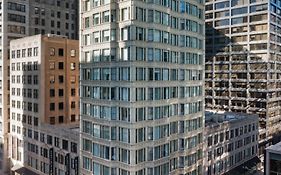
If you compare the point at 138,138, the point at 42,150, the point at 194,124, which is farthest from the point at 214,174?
the point at 42,150

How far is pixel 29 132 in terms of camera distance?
78250 mm

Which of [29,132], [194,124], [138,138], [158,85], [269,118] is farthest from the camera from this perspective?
[269,118]

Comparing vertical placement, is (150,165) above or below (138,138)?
below

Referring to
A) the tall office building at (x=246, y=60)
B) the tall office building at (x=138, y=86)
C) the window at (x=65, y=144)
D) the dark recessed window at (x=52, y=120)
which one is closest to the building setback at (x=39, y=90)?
the dark recessed window at (x=52, y=120)

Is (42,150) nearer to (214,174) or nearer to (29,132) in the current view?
(29,132)

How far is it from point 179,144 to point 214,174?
17.9 metres

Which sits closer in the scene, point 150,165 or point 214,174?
point 150,165

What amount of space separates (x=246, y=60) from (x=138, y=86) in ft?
220

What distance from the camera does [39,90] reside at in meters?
74.4

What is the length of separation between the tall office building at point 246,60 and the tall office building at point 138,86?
49.7m

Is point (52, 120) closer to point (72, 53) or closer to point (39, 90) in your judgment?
point (39, 90)

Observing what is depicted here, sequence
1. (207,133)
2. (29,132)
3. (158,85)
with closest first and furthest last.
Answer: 1. (158,85)
2. (207,133)
3. (29,132)

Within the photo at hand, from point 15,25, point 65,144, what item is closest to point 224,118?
point 65,144

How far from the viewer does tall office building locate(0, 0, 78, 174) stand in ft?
286
